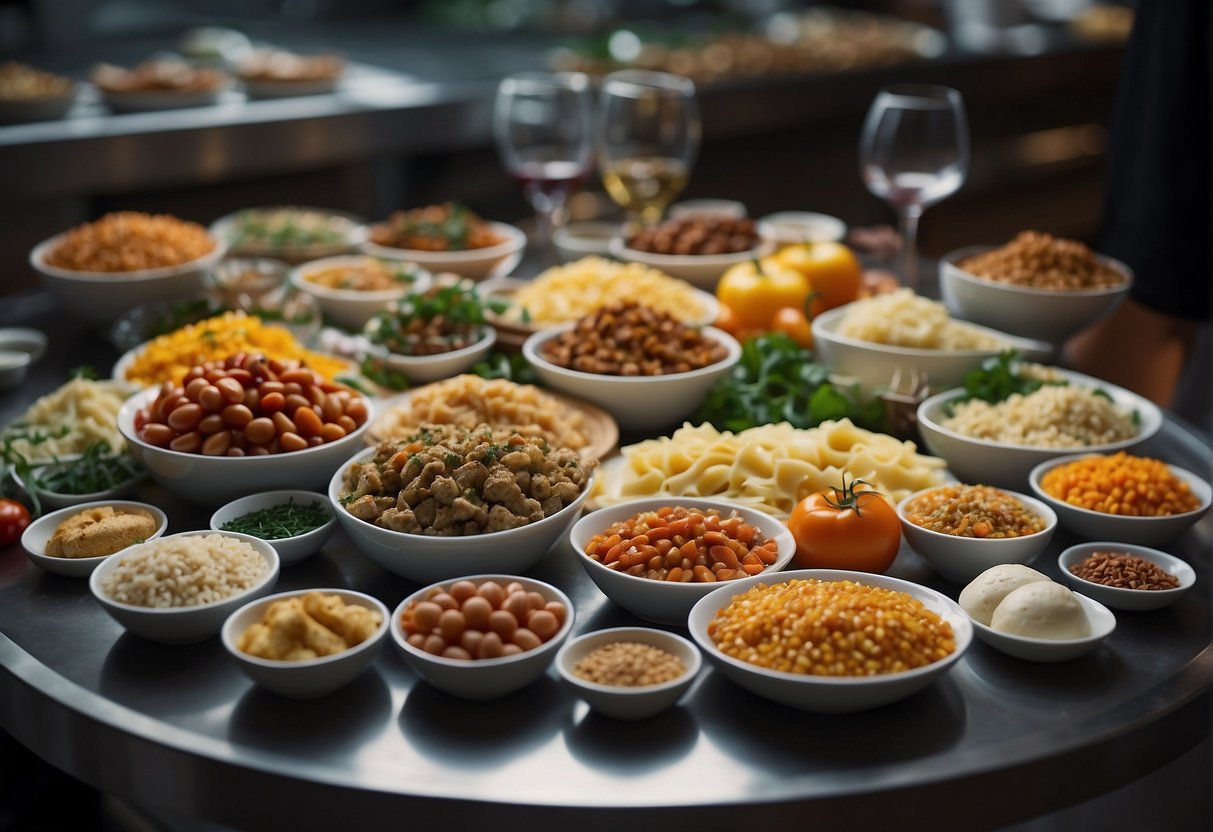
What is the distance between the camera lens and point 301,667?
5.12 ft

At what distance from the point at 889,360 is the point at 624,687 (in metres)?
1.17

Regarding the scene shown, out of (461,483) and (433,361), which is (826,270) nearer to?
(433,361)

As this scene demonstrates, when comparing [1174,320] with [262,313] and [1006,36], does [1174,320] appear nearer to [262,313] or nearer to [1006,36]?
[262,313]

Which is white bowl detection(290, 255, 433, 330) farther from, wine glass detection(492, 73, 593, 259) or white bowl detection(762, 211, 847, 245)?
white bowl detection(762, 211, 847, 245)

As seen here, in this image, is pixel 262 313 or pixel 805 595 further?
pixel 262 313

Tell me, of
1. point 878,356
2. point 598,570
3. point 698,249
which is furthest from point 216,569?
point 698,249

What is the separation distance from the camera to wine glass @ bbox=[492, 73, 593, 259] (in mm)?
3217

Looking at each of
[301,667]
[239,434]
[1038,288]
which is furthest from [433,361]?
[1038,288]

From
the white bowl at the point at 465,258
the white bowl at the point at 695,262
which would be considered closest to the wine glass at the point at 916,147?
the white bowl at the point at 695,262

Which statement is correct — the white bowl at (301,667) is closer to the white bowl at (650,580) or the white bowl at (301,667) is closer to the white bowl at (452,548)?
the white bowl at (452,548)

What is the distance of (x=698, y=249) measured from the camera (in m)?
3.19

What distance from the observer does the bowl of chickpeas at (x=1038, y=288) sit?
8.83 feet

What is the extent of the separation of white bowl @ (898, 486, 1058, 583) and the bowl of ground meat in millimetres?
536

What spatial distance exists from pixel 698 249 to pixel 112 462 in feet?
5.18
